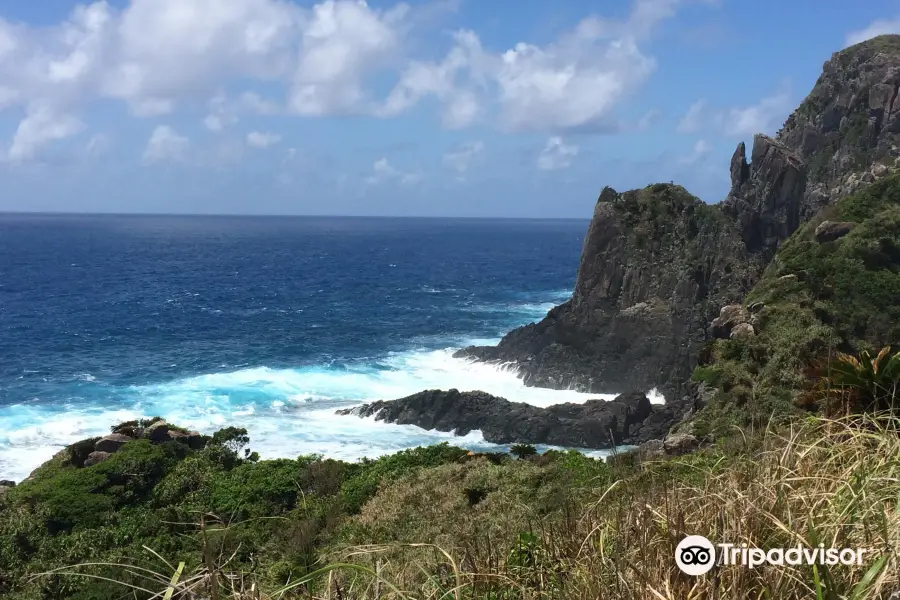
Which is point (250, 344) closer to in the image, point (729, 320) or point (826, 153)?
point (729, 320)

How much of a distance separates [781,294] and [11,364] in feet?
175

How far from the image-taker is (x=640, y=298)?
57.5 metres

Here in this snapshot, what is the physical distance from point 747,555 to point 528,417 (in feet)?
124

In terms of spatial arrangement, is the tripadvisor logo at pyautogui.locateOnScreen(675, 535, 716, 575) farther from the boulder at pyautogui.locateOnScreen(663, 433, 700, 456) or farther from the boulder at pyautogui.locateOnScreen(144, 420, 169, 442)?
the boulder at pyautogui.locateOnScreen(144, 420, 169, 442)

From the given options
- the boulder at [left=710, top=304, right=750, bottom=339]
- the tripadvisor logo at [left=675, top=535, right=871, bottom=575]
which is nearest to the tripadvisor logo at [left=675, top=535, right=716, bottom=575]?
the tripadvisor logo at [left=675, top=535, right=871, bottom=575]

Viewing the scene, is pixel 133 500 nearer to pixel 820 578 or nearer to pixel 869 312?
pixel 820 578

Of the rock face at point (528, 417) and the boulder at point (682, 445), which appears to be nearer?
the boulder at point (682, 445)

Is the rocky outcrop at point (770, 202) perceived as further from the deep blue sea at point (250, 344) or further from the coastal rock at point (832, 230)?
the deep blue sea at point (250, 344)

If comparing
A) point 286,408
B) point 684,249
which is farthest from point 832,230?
point 286,408

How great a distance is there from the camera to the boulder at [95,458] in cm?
2698

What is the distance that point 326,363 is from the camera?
2255 inches

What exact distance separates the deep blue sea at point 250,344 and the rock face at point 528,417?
50.4 inches

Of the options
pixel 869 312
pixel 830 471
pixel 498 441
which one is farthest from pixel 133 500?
pixel 869 312

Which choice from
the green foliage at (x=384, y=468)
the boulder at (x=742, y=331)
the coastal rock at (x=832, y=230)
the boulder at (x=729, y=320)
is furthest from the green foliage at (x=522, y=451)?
the coastal rock at (x=832, y=230)
